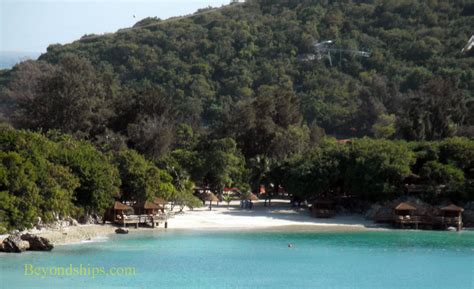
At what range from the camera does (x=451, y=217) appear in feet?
163

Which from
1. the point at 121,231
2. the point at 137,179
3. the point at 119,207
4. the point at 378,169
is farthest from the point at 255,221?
the point at 121,231

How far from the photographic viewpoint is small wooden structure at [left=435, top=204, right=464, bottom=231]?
49531 millimetres

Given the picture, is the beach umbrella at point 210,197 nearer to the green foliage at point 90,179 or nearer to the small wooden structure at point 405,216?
the green foliage at point 90,179

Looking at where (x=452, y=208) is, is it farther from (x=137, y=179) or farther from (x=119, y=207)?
(x=119, y=207)

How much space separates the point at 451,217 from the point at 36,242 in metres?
23.5

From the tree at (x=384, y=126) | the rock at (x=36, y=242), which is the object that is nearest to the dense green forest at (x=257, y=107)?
the tree at (x=384, y=126)

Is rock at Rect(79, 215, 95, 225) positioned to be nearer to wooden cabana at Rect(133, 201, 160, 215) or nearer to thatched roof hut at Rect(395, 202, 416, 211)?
wooden cabana at Rect(133, 201, 160, 215)

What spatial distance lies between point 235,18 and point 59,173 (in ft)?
296

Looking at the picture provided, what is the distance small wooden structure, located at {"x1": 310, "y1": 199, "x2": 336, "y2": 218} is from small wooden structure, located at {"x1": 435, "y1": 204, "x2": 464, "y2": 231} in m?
6.33

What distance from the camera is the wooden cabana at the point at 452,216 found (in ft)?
163

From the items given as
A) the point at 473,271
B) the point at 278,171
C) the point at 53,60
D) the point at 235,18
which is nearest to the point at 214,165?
the point at 278,171

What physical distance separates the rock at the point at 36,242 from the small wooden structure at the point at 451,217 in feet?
74.4

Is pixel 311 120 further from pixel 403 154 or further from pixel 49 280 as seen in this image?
pixel 49 280

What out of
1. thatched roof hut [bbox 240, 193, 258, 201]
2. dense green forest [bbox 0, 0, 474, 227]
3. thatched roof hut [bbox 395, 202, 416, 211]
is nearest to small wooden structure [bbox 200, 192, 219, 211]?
dense green forest [bbox 0, 0, 474, 227]
